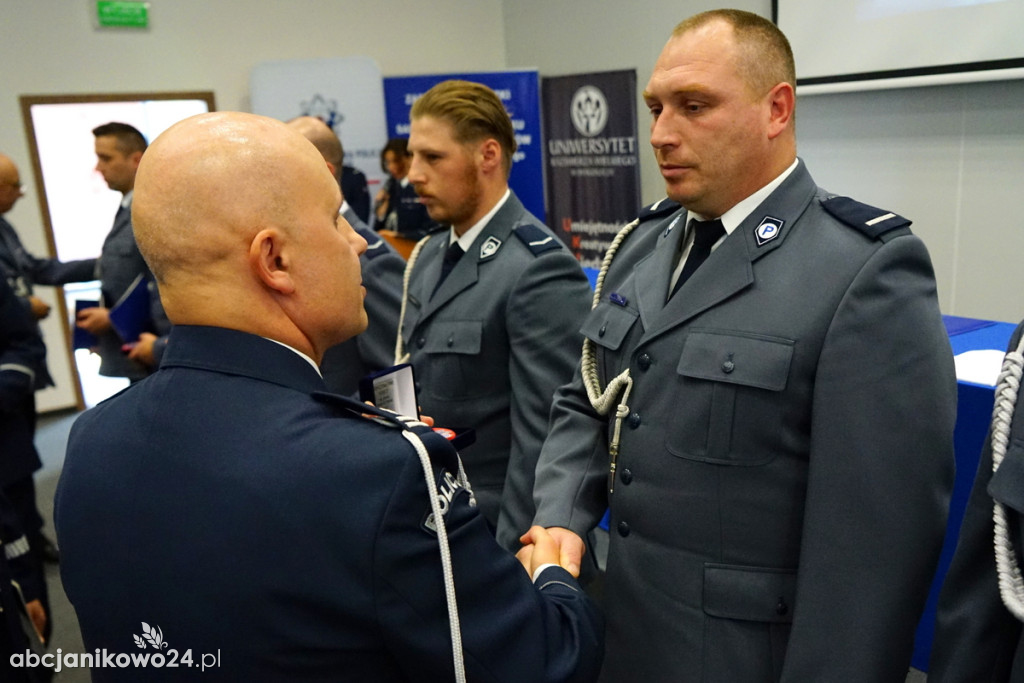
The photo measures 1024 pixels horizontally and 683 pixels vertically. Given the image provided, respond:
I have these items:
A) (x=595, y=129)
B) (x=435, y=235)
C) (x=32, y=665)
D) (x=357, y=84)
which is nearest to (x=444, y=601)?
(x=32, y=665)

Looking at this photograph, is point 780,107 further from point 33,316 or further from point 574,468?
point 33,316

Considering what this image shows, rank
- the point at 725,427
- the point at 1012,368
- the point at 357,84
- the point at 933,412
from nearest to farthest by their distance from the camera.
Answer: the point at 1012,368, the point at 933,412, the point at 725,427, the point at 357,84

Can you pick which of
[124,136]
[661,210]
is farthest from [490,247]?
[124,136]

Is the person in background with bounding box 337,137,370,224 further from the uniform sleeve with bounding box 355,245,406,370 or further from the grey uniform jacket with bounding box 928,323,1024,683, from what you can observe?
the grey uniform jacket with bounding box 928,323,1024,683

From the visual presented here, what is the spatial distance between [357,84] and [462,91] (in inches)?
203

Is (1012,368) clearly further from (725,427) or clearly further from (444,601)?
(444,601)

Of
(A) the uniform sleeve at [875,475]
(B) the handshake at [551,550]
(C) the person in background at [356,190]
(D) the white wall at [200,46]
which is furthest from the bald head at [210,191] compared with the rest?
(D) the white wall at [200,46]

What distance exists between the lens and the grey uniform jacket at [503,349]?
202cm

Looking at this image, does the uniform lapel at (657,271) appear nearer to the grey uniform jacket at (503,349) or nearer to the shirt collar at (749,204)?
the shirt collar at (749,204)

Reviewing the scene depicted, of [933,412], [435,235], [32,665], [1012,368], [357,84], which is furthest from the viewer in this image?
[357,84]

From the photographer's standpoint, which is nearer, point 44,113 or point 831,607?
point 831,607

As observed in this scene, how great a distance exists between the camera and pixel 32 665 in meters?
1.69

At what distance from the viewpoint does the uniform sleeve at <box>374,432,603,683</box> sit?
2.84 feet

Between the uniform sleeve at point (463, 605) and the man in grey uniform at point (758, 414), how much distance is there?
0.41m
